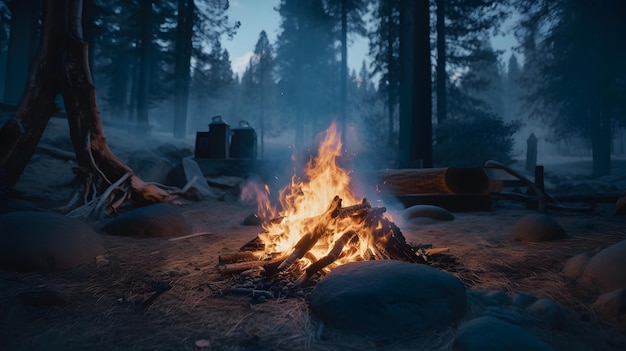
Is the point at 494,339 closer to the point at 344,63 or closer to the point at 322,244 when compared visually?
the point at 322,244

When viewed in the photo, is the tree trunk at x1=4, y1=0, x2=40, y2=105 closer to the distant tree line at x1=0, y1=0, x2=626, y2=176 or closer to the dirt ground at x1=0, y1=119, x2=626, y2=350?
the distant tree line at x1=0, y1=0, x2=626, y2=176

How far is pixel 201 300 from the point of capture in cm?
299

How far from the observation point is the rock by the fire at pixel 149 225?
215 inches

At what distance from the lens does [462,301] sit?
104 inches

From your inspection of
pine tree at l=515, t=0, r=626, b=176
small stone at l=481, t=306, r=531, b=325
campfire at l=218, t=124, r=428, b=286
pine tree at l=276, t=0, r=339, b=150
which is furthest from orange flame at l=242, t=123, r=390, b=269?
pine tree at l=276, t=0, r=339, b=150

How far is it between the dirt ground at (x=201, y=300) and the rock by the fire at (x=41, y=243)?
0.14m

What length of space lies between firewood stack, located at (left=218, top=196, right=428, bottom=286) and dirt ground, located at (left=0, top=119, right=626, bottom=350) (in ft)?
1.02

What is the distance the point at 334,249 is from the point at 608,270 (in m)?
2.39

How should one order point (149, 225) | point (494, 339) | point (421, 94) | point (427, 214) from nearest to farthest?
point (494, 339) → point (149, 225) → point (427, 214) → point (421, 94)

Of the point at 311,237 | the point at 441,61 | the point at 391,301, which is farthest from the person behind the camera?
the point at 441,61

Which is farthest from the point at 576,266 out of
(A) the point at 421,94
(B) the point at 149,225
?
(A) the point at 421,94

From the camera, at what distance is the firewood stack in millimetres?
3527

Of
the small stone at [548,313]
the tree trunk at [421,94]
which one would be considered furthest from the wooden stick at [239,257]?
the tree trunk at [421,94]

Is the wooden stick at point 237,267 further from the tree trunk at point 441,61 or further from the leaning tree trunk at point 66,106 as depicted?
the tree trunk at point 441,61
